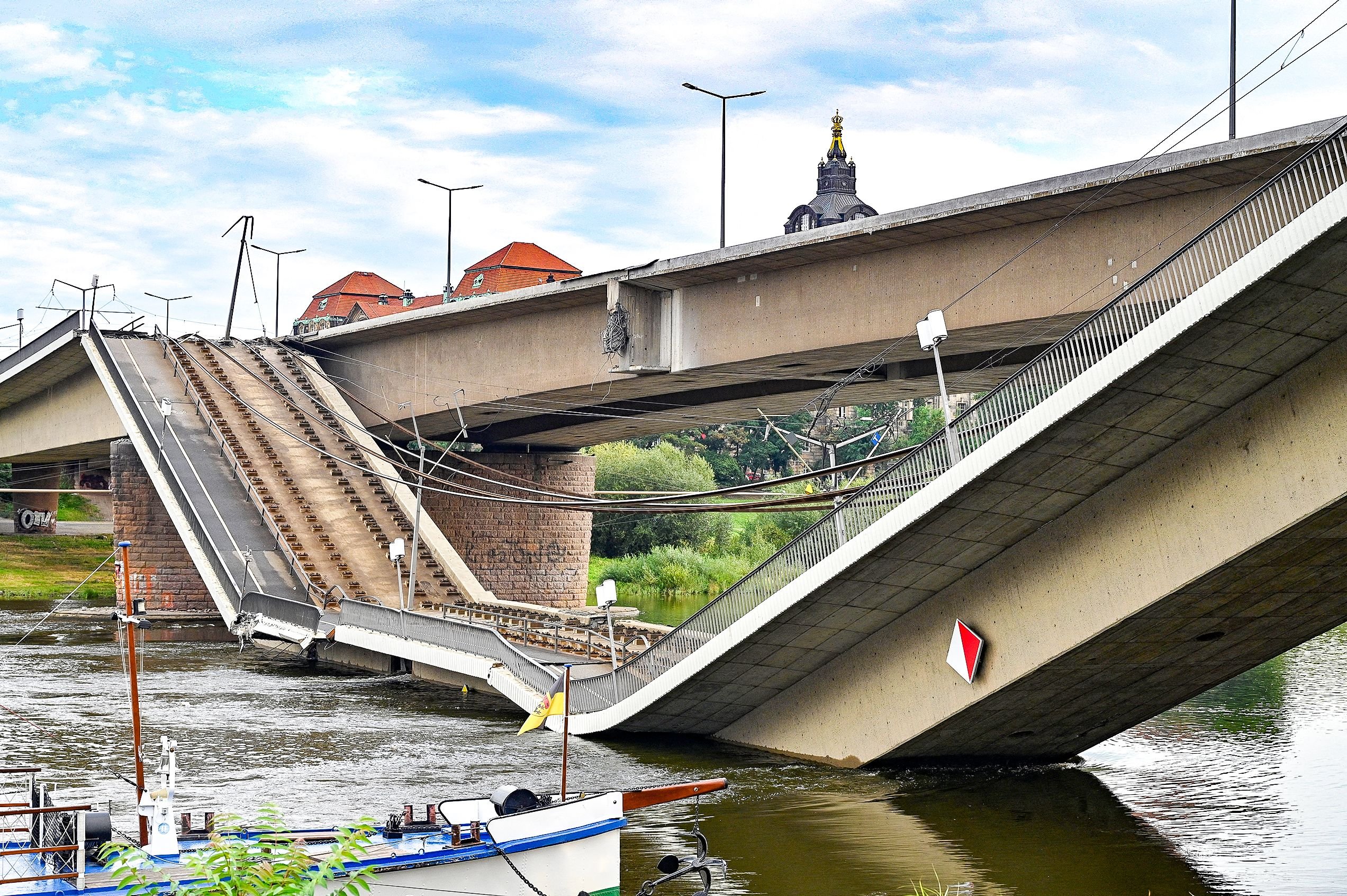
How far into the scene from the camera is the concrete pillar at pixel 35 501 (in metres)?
64.7

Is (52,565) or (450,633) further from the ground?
(52,565)

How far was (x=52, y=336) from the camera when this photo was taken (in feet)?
148

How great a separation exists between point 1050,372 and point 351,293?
10472 cm

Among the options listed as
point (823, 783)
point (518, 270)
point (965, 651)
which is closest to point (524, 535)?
point (823, 783)

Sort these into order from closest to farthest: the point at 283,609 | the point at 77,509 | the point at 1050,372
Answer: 1. the point at 1050,372
2. the point at 283,609
3. the point at 77,509

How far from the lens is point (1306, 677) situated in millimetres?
30672

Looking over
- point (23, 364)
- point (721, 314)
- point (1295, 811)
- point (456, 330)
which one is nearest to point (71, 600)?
point (23, 364)

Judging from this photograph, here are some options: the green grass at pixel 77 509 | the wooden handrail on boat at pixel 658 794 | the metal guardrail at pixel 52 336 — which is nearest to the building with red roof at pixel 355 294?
the green grass at pixel 77 509

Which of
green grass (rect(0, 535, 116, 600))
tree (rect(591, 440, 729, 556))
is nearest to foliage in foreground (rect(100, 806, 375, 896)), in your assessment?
green grass (rect(0, 535, 116, 600))

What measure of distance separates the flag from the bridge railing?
1678mm

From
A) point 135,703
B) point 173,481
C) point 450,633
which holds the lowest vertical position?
point 135,703

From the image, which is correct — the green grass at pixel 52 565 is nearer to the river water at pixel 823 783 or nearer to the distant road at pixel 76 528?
the distant road at pixel 76 528

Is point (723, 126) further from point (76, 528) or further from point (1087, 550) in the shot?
point (76, 528)

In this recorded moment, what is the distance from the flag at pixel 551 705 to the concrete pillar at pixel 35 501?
45110mm
